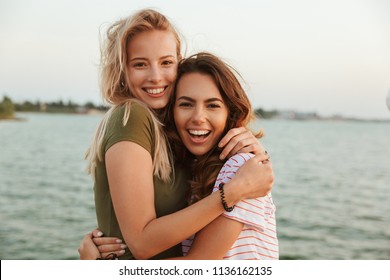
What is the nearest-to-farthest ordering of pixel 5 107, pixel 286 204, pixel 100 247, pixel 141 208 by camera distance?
pixel 141 208, pixel 100 247, pixel 286 204, pixel 5 107

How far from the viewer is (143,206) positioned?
205 cm

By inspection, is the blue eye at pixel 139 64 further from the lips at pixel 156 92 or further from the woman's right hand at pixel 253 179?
the woman's right hand at pixel 253 179

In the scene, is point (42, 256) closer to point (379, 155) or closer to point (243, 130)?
point (243, 130)

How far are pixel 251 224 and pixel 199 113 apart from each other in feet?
1.90

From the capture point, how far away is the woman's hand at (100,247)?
222cm

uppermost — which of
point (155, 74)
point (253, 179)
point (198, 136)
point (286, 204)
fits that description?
point (155, 74)

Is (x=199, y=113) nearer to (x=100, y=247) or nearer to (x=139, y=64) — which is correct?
(x=139, y=64)

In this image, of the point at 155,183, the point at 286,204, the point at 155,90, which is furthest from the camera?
the point at 286,204

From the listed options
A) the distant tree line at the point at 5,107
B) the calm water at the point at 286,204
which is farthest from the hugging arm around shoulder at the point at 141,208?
the distant tree line at the point at 5,107

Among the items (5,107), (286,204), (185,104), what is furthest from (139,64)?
(5,107)

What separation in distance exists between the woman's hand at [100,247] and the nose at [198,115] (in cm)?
66

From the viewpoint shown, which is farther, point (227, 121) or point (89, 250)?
point (227, 121)

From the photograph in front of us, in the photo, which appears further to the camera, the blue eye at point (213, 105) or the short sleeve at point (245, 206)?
the blue eye at point (213, 105)
